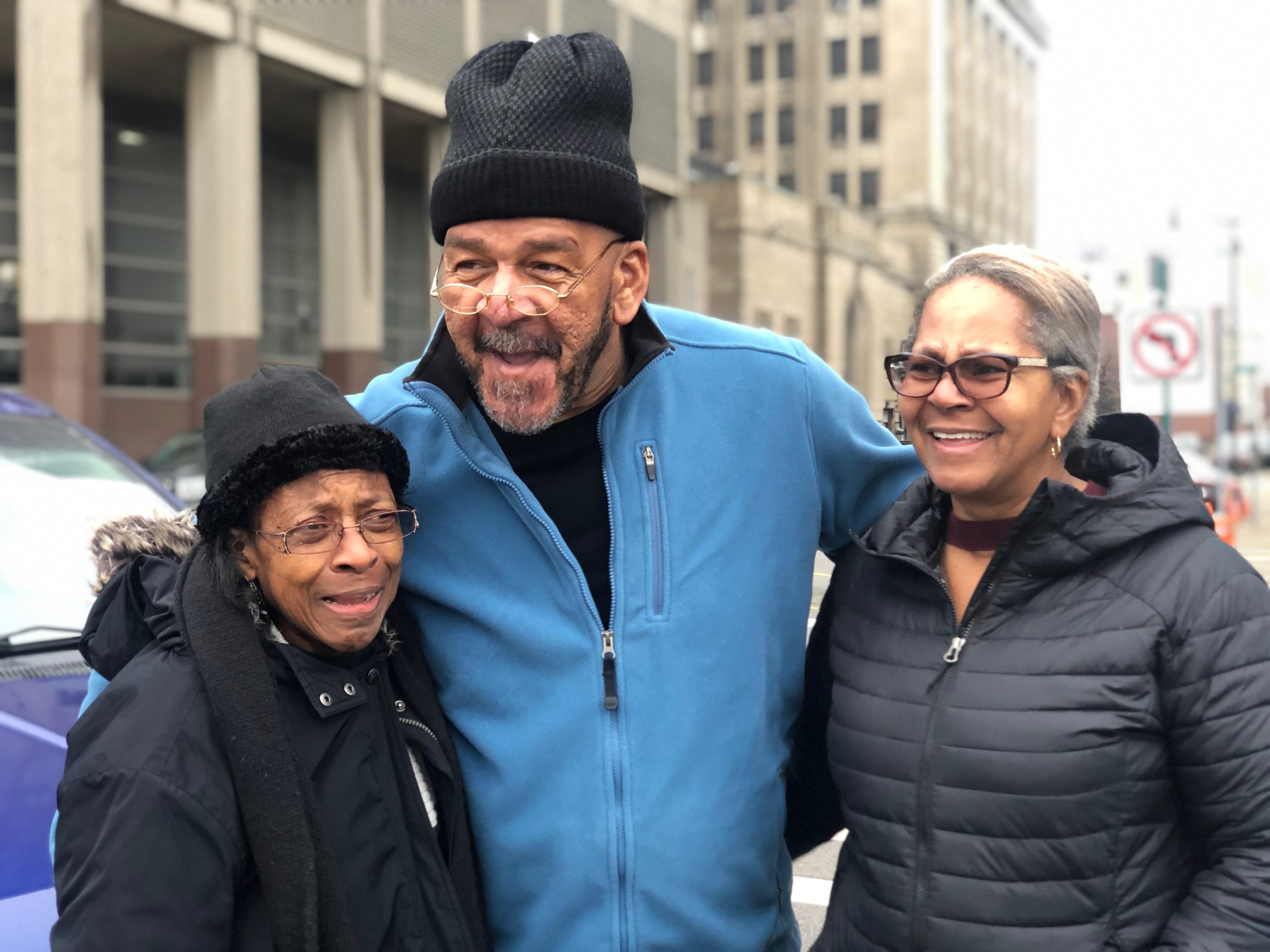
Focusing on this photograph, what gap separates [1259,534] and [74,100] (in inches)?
861

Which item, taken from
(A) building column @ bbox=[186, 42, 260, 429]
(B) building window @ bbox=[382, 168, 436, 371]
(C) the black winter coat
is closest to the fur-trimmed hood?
(C) the black winter coat

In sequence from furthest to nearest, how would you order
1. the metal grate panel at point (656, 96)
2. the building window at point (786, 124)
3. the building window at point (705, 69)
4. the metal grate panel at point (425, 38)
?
the building window at point (705, 69) < the building window at point (786, 124) < the metal grate panel at point (656, 96) < the metal grate panel at point (425, 38)

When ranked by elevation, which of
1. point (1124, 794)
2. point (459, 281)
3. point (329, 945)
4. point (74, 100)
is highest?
point (74, 100)

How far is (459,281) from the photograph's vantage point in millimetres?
2346

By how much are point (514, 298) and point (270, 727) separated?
0.82 meters

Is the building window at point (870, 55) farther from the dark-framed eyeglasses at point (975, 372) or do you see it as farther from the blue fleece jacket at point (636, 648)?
the dark-framed eyeglasses at point (975, 372)

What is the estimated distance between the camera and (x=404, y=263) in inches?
1479

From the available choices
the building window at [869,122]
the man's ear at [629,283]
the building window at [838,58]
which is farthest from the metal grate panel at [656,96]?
the building window at [838,58]

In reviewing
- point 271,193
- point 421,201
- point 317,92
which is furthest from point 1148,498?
point 421,201

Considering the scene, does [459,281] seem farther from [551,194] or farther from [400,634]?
[400,634]

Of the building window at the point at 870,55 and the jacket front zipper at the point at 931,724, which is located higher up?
the building window at the point at 870,55

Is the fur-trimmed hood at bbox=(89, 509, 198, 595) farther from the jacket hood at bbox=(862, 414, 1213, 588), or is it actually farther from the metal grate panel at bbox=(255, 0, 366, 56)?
the metal grate panel at bbox=(255, 0, 366, 56)

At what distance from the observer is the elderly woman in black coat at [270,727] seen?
1840 mm

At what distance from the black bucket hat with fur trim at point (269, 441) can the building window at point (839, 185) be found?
69.6 meters
